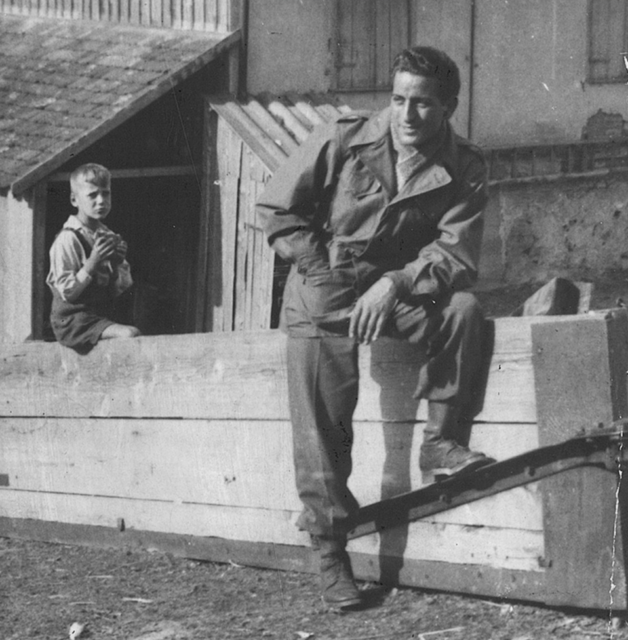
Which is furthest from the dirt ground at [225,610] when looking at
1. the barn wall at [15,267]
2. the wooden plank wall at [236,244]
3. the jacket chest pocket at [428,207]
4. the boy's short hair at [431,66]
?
the wooden plank wall at [236,244]

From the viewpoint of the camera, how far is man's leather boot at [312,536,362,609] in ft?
17.2

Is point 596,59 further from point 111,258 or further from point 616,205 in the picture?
point 111,258

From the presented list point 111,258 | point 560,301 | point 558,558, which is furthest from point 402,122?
point 111,258

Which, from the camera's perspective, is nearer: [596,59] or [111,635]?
[111,635]

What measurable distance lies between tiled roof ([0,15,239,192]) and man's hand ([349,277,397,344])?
5550mm

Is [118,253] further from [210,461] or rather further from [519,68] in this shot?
[519,68]

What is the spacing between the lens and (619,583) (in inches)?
193

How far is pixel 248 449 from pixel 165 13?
24.1ft

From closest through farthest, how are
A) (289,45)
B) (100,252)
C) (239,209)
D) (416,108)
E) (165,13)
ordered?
(416,108), (100,252), (239,209), (165,13), (289,45)

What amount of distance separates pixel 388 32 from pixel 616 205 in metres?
3.79

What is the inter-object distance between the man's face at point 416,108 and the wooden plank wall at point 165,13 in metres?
7.33

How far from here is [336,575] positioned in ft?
17.4

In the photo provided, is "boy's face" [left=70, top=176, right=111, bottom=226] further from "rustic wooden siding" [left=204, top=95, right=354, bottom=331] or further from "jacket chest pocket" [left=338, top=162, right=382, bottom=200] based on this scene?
"rustic wooden siding" [left=204, top=95, right=354, bottom=331]

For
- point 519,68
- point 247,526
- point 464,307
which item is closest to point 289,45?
point 519,68
